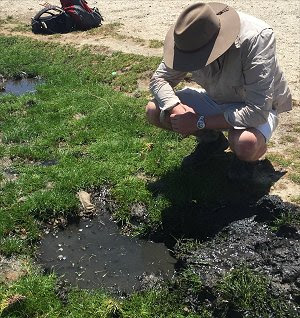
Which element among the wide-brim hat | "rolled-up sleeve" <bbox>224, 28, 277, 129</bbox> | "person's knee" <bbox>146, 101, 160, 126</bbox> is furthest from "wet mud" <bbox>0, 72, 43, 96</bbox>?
"rolled-up sleeve" <bbox>224, 28, 277, 129</bbox>

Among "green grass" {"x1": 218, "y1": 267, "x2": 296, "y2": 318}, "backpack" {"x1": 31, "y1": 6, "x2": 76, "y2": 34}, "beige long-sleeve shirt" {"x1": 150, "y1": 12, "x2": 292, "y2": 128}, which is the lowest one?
"backpack" {"x1": 31, "y1": 6, "x2": 76, "y2": 34}

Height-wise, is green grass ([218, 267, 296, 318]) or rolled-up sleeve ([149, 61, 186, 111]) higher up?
rolled-up sleeve ([149, 61, 186, 111])

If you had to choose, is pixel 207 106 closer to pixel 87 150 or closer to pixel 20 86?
pixel 87 150

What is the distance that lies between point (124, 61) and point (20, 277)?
5847mm

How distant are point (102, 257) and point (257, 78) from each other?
2.40m

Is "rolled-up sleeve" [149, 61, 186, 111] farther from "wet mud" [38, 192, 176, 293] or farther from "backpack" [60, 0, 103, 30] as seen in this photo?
"backpack" [60, 0, 103, 30]

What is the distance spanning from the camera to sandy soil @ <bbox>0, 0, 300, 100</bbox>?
9.94 m

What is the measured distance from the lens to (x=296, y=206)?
527cm

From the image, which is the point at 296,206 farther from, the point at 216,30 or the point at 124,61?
the point at 124,61

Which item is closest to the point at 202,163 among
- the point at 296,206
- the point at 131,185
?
the point at 131,185

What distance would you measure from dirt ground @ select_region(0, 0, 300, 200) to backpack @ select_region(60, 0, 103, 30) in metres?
0.33

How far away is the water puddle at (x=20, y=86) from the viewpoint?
9391 millimetres

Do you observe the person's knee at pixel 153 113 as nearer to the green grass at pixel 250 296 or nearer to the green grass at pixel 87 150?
the green grass at pixel 87 150

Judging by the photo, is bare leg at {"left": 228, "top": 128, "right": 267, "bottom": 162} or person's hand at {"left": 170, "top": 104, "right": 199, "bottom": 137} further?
person's hand at {"left": 170, "top": 104, "right": 199, "bottom": 137}
